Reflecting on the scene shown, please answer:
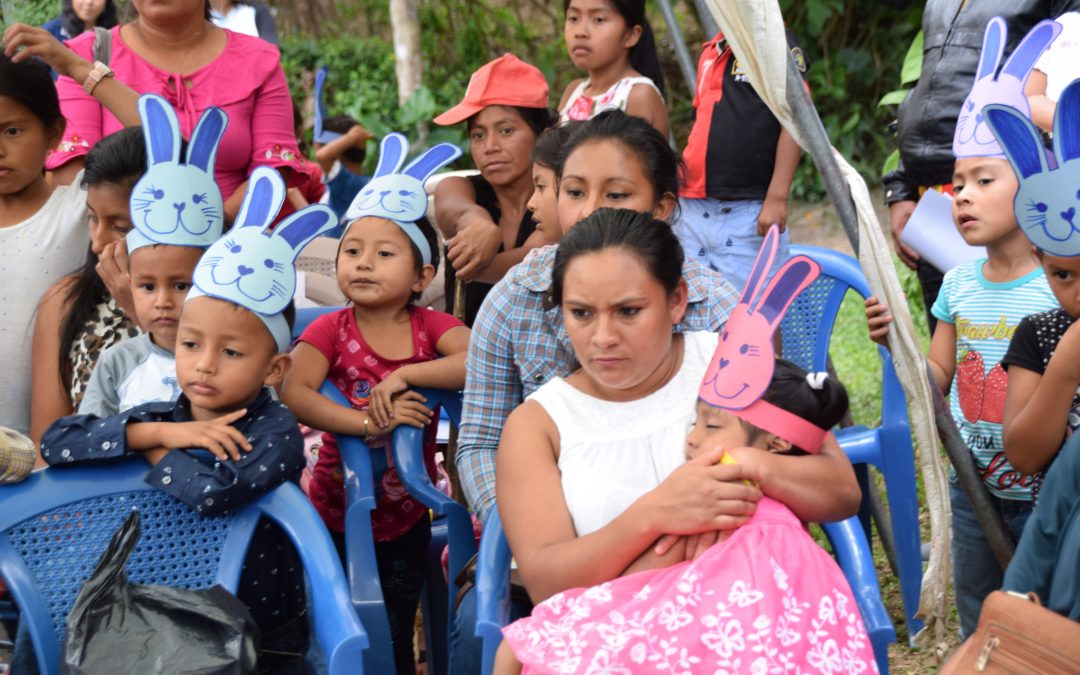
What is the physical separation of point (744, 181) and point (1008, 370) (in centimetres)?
162

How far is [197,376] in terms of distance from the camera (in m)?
2.63

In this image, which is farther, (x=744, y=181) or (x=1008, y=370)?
(x=744, y=181)

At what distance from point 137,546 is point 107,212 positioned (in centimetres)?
95

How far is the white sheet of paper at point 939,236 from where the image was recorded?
3.19 meters

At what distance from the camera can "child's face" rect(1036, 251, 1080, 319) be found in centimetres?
230

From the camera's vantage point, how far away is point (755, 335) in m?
2.15

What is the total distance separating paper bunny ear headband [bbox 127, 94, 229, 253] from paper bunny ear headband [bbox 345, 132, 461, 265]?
0.47 meters

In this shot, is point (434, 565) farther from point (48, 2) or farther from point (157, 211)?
point (48, 2)

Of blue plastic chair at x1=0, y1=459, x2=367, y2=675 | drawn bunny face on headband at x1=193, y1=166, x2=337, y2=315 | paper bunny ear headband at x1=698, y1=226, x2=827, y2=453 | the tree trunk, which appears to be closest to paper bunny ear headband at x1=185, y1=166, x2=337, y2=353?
drawn bunny face on headband at x1=193, y1=166, x2=337, y2=315

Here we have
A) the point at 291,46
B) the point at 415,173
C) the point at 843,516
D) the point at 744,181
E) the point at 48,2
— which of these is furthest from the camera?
the point at 291,46

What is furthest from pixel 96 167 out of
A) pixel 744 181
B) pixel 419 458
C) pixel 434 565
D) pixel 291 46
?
pixel 291 46

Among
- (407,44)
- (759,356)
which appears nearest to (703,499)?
(759,356)

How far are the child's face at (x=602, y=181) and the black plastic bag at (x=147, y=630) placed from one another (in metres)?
1.11

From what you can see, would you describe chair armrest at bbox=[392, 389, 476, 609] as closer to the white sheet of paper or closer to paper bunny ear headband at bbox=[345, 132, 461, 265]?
paper bunny ear headband at bbox=[345, 132, 461, 265]
